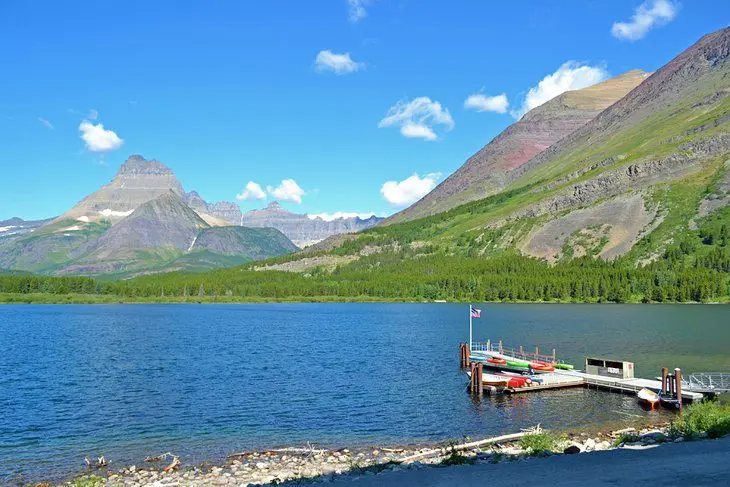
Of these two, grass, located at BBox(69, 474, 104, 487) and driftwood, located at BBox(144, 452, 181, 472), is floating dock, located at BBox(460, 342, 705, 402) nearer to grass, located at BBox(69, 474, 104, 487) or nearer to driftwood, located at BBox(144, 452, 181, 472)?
driftwood, located at BBox(144, 452, 181, 472)

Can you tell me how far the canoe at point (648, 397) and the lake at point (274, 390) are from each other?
120 cm

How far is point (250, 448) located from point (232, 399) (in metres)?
20.1

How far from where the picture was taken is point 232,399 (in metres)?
68.4

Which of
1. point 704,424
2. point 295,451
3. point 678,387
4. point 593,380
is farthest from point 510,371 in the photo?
point 295,451

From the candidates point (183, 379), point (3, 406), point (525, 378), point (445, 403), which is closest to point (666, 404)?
point (525, 378)

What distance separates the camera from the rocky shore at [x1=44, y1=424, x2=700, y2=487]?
37156mm

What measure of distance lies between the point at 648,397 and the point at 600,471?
39.8m

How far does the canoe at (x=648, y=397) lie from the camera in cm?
6300

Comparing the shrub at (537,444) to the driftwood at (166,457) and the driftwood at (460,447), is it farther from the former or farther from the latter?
the driftwood at (166,457)

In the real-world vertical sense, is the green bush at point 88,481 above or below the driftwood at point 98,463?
above

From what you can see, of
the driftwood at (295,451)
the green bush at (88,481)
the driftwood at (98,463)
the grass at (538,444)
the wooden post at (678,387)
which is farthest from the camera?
the wooden post at (678,387)

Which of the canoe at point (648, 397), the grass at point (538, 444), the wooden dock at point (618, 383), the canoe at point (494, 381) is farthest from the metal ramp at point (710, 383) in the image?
the grass at point (538, 444)

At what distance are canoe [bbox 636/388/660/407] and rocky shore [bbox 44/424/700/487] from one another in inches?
583

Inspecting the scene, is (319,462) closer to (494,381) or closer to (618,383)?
(494,381)
